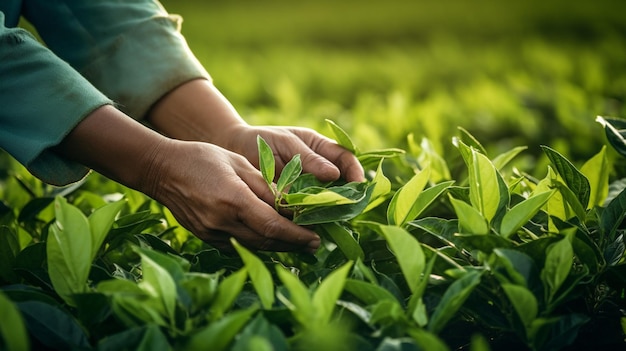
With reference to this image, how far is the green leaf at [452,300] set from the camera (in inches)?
41.4

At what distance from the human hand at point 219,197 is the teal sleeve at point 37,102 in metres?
0.20

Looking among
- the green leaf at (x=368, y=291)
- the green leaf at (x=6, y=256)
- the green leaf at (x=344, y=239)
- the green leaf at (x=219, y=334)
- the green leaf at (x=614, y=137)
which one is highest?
the green leaf at (x=614, y=137)

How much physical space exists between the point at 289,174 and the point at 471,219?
384 millimetres

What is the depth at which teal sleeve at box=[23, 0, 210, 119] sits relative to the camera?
6.12 feet

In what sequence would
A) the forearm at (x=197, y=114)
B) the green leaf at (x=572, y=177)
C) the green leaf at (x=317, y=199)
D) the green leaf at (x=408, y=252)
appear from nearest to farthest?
1. the green leaf at (x=408, y=252)
2. the green leaf at (x=317, y=199)
3. the green leaf at (x=572, y=177)
4. the forearm at (x=197, y=114)

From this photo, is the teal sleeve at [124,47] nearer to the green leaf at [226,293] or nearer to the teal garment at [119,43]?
the teal garment at [119,43]

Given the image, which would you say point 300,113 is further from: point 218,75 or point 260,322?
point 260,322

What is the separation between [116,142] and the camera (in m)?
1.40

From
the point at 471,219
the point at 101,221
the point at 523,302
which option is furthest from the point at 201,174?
the point at 523,302

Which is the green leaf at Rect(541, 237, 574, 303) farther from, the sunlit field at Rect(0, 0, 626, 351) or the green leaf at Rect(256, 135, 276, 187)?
the green leaf at Rect(256, 135, 276, 187)

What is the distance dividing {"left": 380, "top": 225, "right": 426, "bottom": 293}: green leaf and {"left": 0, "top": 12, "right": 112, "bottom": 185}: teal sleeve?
2.42 ft

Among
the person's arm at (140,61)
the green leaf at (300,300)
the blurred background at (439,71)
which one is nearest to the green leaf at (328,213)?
the green leaf at (300,300)

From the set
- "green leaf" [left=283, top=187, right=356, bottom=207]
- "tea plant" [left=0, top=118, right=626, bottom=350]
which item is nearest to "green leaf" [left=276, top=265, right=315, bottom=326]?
"tea plant" [left=0, top=118, right=626, bottom=350]

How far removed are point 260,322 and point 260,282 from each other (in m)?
0.10
